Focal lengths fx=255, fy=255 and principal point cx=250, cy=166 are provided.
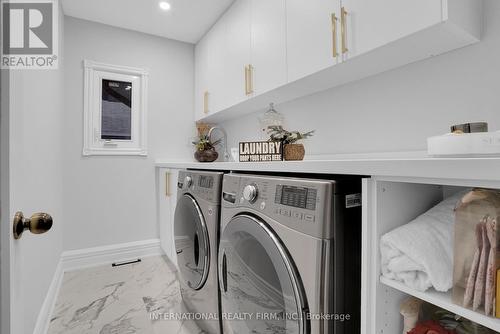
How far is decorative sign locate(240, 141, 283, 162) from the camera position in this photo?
132 centimetres

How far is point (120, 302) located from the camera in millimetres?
1855

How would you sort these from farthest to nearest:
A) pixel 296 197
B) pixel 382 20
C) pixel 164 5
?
1. pixel 164 5
2. pixel 382 20
3. pixel 296 197

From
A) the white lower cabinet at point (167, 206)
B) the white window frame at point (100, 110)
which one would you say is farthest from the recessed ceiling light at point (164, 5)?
the white lower cabinet at point (167, 206)

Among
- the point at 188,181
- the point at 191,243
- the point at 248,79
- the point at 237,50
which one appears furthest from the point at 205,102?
the point at 191,243

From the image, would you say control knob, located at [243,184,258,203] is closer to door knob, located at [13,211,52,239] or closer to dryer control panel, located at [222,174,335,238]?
dryer control panel, located at [222,174,335,238]

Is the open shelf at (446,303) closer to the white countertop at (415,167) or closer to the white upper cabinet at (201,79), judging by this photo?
the white countertop at (415,167)

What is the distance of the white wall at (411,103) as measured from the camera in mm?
1016

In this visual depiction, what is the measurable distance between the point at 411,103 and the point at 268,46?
96 cm

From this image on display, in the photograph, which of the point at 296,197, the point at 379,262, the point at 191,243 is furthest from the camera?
the point at 191,243

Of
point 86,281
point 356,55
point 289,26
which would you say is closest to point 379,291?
point 356,55

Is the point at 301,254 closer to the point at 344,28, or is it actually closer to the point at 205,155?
the point at 344,28

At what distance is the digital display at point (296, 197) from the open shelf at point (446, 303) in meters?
0.26

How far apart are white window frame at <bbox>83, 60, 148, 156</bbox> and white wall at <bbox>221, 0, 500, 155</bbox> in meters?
1.87

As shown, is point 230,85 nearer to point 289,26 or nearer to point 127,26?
point 289,26
